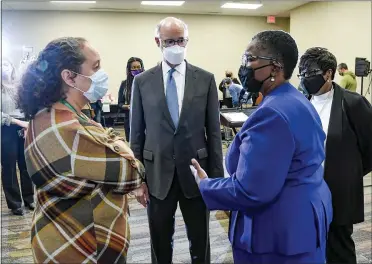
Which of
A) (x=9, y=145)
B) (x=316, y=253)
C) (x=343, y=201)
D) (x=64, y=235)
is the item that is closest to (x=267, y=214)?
(x=316, y=253)

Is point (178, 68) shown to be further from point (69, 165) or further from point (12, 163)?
point (12, 163)

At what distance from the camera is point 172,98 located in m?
1.89

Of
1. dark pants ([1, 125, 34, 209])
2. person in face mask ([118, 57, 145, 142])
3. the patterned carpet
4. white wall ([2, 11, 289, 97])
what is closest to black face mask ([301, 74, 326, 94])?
person in face mask ([118, 57, 145, 142])

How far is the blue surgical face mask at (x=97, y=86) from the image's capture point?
4.12ft

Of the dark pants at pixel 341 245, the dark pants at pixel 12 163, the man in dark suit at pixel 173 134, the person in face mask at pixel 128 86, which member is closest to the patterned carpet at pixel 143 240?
the dark pants at pixel 12 163

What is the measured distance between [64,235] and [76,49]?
60cm

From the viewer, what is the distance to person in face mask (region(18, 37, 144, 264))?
1125mm

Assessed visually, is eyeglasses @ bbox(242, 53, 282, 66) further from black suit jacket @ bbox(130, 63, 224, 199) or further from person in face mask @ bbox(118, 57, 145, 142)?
person in face mask @ bbox(118, 57, 145, 142)

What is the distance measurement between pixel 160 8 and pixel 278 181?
6946mm

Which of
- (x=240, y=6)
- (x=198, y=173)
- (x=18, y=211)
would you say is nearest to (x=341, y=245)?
(x=198, y=173)

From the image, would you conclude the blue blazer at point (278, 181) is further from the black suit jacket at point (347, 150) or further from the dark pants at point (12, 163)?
the dark pants at point (12, 163)

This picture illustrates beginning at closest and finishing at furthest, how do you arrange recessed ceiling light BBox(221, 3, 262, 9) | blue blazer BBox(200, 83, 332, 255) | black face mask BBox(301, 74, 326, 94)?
blue blazer BBox(200, 83, 332, 255)
black face mask BBox(301, 74, 326, 94)
recessed ceiling light BBox(221, 3, 262, 9)

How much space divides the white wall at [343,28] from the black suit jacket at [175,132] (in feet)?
22.4

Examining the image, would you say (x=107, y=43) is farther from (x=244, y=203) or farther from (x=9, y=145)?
(x=244, y=203)
